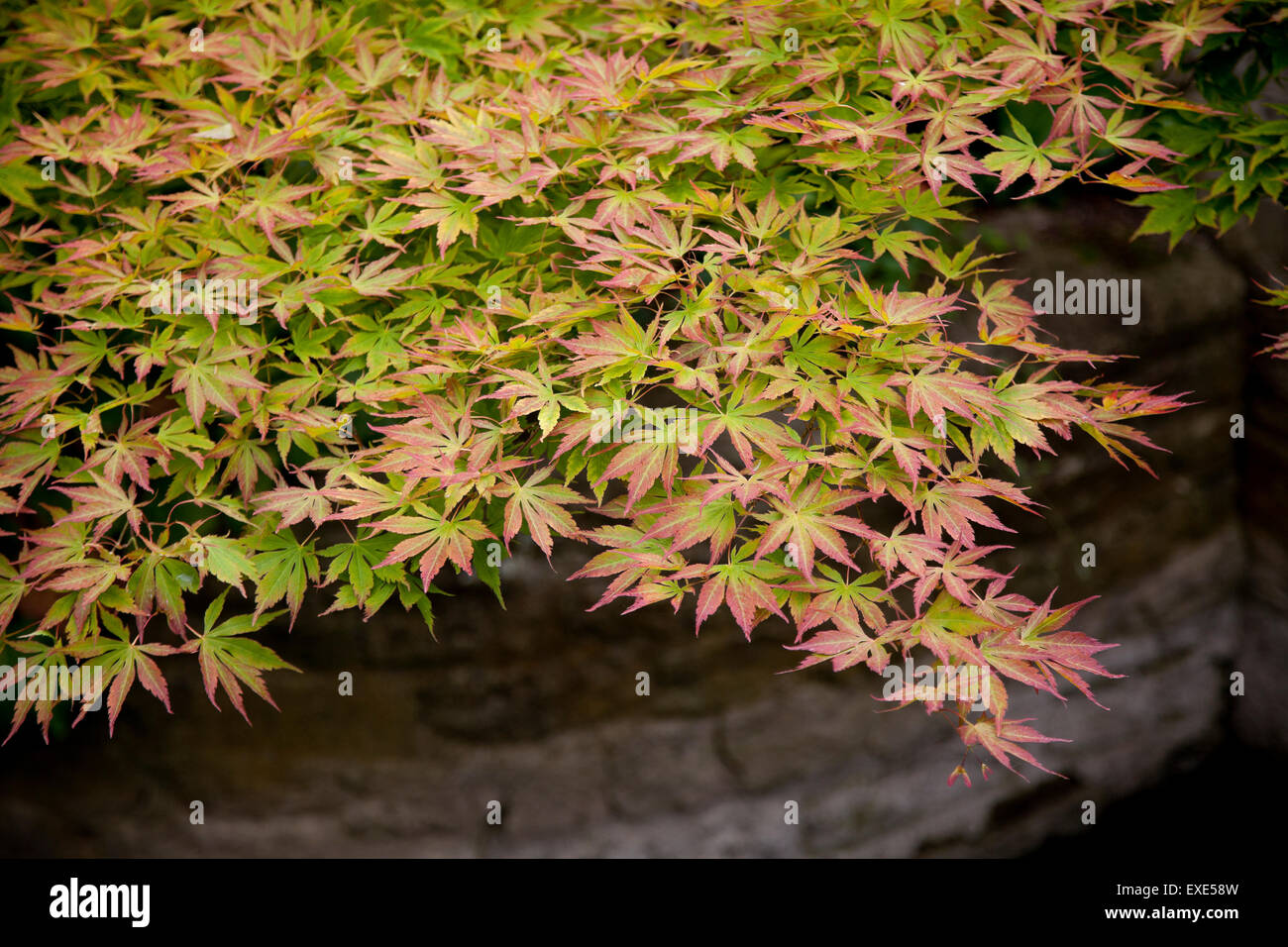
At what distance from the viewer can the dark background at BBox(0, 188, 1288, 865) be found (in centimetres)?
295

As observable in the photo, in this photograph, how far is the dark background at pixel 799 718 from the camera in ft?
9.66

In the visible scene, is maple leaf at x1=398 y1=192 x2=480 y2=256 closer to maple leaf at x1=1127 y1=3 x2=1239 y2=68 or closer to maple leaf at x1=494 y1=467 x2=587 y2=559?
maple leaf at x1=494 y1=467 x2=587 y2=559

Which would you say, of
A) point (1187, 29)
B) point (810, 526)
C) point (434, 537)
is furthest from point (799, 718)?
point (1187, 29)

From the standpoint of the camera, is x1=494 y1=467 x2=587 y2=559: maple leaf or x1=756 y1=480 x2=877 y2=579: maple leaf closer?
x1=756 y1=480 x2=877 y2=579: maple leaf

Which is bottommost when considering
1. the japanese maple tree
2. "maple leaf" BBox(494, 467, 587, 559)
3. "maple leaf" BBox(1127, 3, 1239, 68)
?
"maple leaf" BBox(494, 467, 587, 559)

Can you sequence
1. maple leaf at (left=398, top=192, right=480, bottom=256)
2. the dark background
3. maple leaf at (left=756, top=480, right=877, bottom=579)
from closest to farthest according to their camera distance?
maple leaf at (left=756, top=480, right=877, bottom=579), maple leaf at (left=398, top=192, right=480, bottom=256), the dark background

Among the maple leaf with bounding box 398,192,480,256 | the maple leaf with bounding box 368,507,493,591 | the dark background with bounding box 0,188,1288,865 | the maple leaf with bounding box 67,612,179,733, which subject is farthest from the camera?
the dark background with bounding box 0,188,1288,865

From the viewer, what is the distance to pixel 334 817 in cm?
302

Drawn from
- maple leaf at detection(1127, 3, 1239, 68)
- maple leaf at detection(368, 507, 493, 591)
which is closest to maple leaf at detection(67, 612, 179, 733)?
maple leaf at detection(368, 507, 493, 591)

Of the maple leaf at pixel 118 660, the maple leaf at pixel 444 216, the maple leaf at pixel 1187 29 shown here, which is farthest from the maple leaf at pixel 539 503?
the maple leaf at pixel 1187 29

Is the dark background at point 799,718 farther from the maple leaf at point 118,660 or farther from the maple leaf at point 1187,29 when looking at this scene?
the maple leaf at point 118,660

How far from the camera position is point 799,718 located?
3.08 m

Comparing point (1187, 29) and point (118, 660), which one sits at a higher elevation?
point (1187, 29)

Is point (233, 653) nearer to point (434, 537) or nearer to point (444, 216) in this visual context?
point (434, 537)
